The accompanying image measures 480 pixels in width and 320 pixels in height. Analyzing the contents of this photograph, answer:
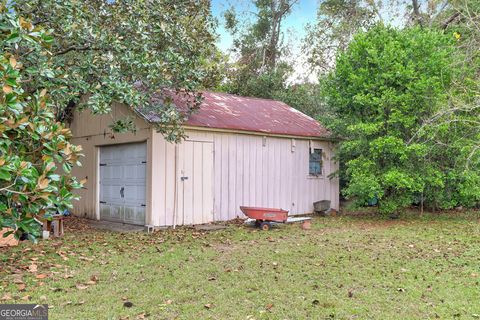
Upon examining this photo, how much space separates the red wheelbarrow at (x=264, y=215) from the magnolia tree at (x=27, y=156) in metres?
7.18

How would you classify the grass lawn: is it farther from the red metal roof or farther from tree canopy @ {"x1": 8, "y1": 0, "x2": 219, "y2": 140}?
the red metal roof

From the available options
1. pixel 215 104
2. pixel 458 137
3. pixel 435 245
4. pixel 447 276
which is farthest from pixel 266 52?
pixel 447 276

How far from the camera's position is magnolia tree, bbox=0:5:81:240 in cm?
288

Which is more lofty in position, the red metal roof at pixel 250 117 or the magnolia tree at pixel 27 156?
the red metal roof at pixel 250 117

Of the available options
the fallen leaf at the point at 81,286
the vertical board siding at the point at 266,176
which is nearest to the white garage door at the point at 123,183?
the vertical board siding at the point at 266,176

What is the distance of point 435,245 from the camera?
8.20 meters

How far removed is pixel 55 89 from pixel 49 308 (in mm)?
3413

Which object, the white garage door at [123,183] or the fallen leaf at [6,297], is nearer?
the fallen leaf at [6,297]

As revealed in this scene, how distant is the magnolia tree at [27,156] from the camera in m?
2.88

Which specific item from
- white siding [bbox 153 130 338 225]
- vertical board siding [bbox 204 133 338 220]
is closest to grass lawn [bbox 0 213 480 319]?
white siding [bbox 153 130 338 225]

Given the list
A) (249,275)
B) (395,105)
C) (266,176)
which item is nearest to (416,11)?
(395,105)

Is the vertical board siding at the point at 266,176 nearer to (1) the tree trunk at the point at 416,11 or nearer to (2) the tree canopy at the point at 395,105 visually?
(2) the tree canopy at the point at 395,105

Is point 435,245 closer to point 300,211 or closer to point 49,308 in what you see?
point 300,211

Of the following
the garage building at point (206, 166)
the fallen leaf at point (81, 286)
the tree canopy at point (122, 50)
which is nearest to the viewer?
the fallen leaf at point (81, 286)
